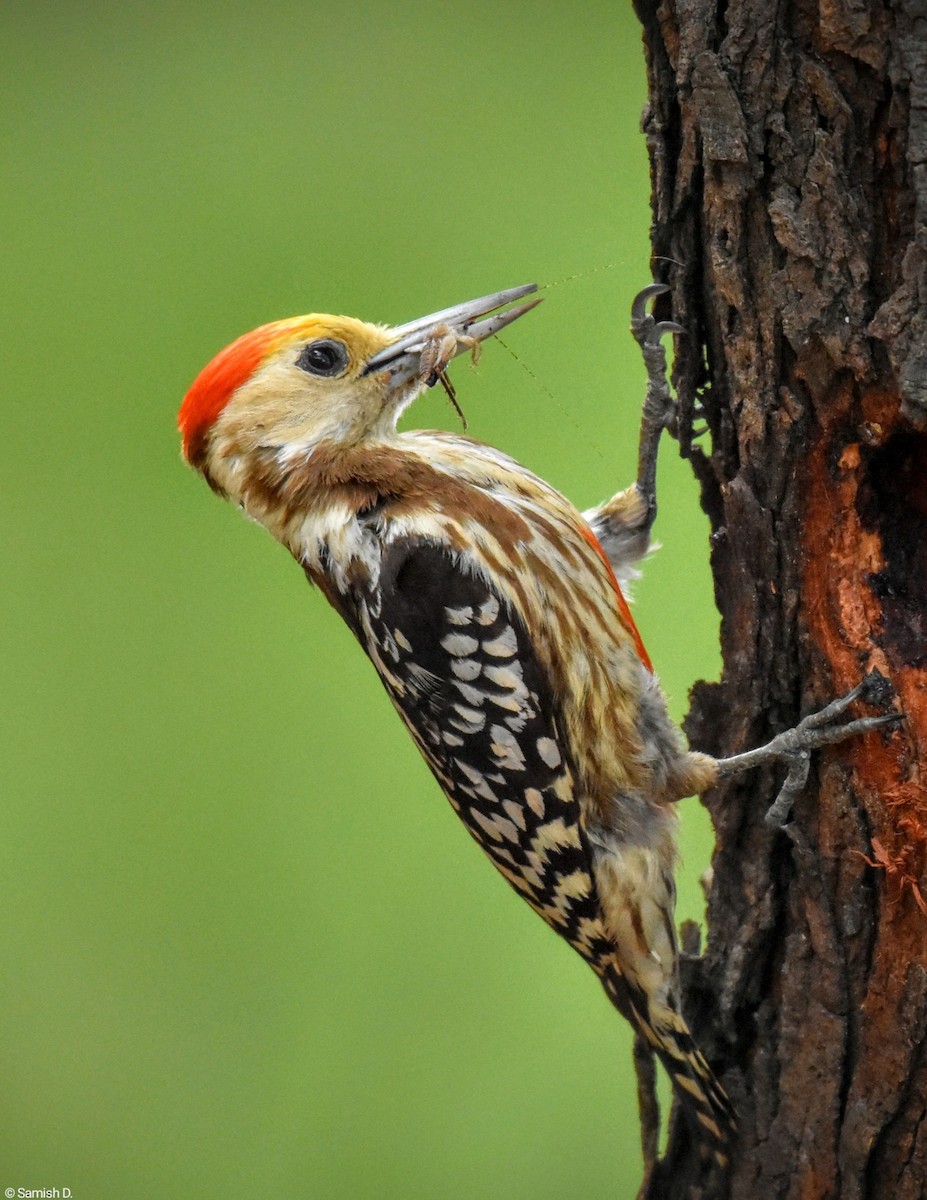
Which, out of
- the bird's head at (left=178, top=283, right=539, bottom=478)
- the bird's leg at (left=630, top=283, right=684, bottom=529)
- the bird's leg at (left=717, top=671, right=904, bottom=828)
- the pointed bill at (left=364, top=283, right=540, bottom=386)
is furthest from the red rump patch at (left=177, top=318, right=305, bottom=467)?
the bird's leg at (left=717, top=671, right=904, bottom=828)

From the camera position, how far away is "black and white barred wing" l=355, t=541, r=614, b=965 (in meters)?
2.45

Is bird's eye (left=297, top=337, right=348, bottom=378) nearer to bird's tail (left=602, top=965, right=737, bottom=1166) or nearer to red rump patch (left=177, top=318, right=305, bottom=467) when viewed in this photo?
red rump patch (left=177, top=318, right=305, bottom=467)

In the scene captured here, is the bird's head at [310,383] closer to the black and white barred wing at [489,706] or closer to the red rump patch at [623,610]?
the black and white barred wing at [489,706]

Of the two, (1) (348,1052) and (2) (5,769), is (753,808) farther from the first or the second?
(2) (5,769)

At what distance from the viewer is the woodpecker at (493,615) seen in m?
2.46

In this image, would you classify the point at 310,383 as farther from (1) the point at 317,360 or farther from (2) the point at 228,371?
(2) the point at 228,371

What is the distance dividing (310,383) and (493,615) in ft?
2.20

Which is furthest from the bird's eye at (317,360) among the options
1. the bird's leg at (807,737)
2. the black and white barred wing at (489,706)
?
the bird's leg at (807,737)

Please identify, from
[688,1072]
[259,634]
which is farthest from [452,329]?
[259,634]

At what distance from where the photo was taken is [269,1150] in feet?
14.3

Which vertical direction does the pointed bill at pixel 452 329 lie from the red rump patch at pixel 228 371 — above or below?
below

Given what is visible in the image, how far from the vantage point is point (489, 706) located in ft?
8.05

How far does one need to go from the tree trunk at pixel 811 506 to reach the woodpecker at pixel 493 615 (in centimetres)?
14

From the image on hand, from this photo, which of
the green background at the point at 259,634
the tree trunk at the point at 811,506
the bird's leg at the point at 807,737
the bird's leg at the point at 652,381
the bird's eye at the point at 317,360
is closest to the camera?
the tree trunk at the point at 811,506
